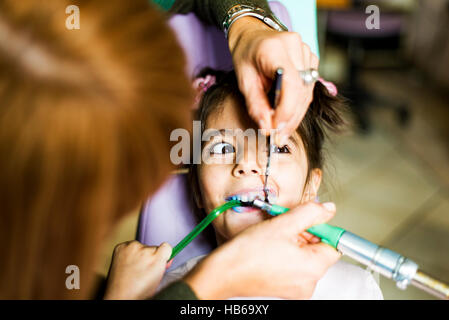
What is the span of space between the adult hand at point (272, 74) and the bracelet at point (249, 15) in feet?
0.22

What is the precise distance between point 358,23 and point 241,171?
1842 millimetres

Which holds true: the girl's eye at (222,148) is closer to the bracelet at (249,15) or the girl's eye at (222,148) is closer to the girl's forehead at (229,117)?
the girl's forehead at (229,117)

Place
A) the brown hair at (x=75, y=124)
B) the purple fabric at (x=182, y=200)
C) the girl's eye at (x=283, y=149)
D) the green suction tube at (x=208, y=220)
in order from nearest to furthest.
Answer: the brown hair at (x=75, y=124), the green suction tube at (x=208, y=220), the girl's eye at (x=283, y=149), the purple fabric at (x=182, y=200)

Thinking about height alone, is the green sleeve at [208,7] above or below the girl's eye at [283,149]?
above

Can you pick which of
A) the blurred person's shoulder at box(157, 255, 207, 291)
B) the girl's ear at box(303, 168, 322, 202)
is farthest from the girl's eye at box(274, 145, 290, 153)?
the blurred person's shoulder at box(157, 255, 207, 291)

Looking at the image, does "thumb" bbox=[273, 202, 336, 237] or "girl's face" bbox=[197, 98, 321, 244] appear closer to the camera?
"thumb" bbox=[273, 202, 336, 237]

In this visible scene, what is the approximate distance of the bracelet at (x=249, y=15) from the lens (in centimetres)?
82

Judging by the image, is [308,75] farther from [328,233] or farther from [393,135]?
[393,135]

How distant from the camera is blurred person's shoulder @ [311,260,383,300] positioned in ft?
2.80

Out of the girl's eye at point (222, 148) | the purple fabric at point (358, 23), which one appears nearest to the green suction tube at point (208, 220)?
the girl's eye at point (222, 148)

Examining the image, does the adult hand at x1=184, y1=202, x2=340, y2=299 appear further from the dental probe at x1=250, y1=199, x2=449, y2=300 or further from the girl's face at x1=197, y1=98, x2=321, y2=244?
the girl's face at x1=197, y1=98, x2=321, y2=244

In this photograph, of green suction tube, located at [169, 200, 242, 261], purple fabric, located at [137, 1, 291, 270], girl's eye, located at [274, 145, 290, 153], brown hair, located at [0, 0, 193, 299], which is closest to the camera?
brown hair, located at [0, 0, 193, 299]

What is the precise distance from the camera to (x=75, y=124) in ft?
1.35
